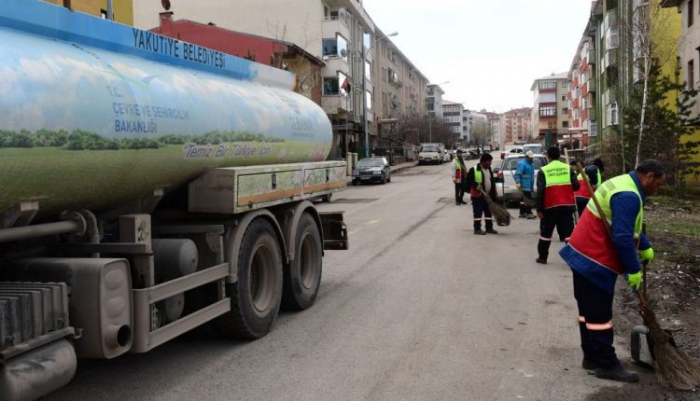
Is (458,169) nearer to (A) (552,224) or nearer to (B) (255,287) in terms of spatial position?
(A) (552,224)

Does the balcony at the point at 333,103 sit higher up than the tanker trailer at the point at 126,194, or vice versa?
the balcony at the point at 333,103

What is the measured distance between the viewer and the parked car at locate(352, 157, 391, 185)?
34.6m

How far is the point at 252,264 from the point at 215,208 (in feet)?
3.35

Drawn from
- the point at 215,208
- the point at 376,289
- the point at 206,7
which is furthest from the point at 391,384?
the point at 206,7

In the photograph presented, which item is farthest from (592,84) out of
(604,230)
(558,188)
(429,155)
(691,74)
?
(604,230)

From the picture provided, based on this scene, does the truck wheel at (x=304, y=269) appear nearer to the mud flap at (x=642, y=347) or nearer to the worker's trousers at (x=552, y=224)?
the mud flap at (x=642, y=347)

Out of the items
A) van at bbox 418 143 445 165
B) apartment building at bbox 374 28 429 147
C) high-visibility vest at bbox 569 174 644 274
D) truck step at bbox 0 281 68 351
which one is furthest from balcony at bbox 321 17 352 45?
truck step at bbox 0 281 68 351

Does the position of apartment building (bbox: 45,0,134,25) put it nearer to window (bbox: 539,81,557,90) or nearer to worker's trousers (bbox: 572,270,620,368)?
worker's trousers (bbox: 572,270,620,368)

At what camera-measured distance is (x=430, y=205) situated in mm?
20812

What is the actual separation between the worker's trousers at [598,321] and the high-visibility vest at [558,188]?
5258 millimetres

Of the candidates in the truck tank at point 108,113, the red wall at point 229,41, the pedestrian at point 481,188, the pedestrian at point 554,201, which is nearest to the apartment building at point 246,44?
the red wall at point 229,41

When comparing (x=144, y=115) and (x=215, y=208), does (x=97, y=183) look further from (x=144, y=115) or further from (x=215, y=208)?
(x=215, y=208)

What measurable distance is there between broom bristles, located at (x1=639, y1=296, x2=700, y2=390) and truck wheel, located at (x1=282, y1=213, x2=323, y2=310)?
358 cm

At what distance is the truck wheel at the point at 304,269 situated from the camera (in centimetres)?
704
